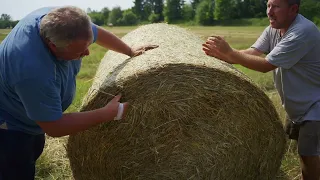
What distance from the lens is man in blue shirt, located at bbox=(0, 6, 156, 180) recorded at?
253 cm

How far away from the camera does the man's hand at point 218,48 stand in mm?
3553

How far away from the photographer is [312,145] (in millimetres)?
3695

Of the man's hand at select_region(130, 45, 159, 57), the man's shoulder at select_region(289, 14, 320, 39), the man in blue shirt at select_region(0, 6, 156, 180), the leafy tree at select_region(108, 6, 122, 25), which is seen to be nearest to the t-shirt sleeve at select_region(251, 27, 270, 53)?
the man's shoulder at select_region(289, 14, 320, 39)

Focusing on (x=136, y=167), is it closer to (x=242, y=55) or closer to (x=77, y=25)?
(x=242, y=55)

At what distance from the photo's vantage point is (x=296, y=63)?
3.60 meters

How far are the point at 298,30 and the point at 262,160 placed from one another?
4.51ft

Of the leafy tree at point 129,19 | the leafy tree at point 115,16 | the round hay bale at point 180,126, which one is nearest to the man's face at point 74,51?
the round hay bale at point 180,126

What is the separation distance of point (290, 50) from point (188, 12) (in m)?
53.8

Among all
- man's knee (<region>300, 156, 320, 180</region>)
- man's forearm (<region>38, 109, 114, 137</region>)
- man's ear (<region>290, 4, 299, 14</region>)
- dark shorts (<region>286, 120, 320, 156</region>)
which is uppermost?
man's ear (<region>290, 4, 299, 14</region>)

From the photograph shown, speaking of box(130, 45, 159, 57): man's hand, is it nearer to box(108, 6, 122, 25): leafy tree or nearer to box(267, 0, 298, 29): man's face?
box(267, 0, 298, 29): man's face

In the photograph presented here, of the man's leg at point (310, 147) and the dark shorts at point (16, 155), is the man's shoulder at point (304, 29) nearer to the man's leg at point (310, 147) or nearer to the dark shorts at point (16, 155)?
the man's leg at point (310, 147)

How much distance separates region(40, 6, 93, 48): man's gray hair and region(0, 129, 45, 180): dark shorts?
3.15 feet

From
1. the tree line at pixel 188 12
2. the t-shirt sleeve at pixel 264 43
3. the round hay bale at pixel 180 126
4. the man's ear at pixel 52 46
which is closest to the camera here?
the man's ear at pixel 52 46

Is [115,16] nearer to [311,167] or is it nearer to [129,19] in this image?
[129,19]
